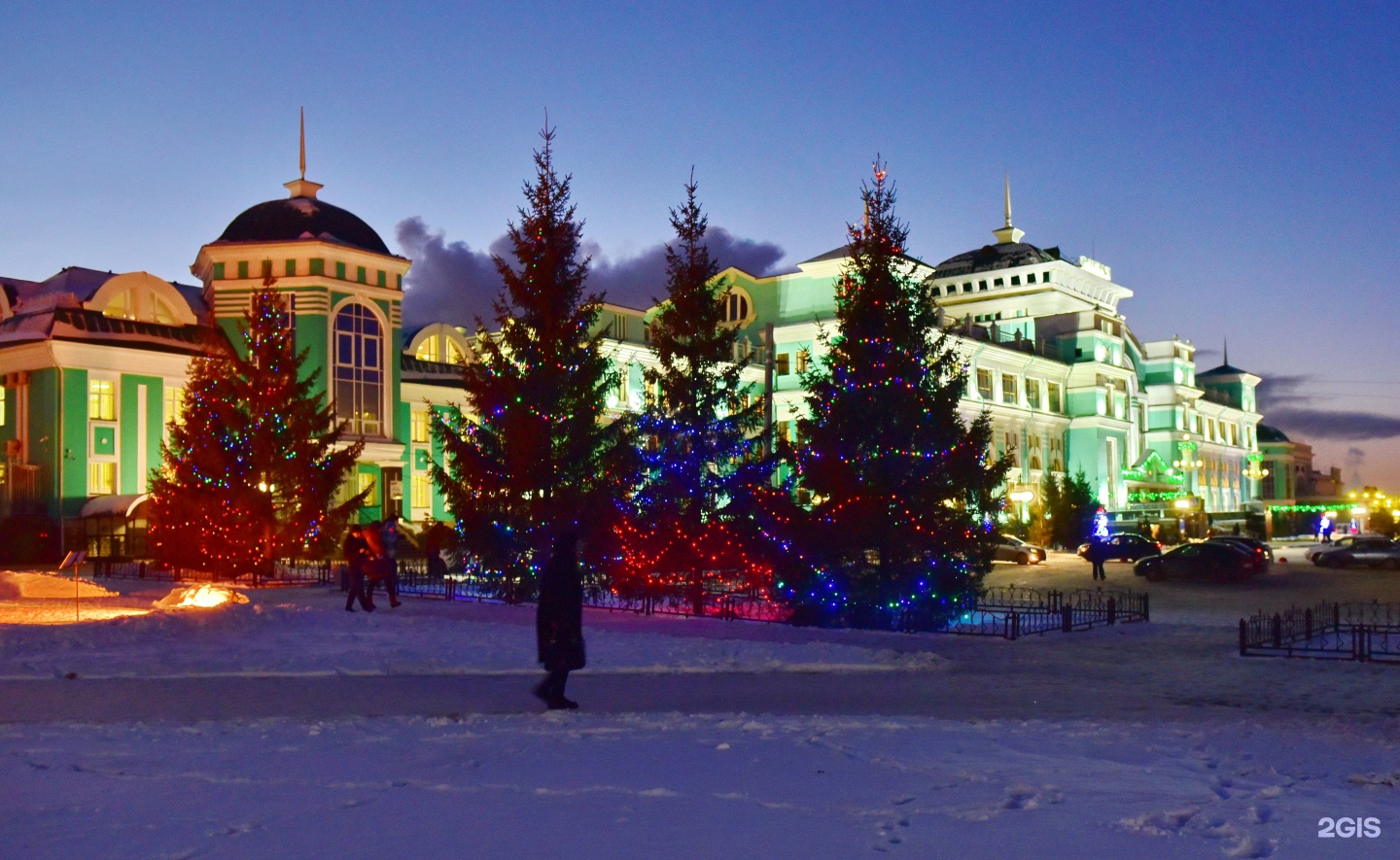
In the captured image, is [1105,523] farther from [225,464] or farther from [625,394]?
[225,464]

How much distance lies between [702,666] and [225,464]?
21.8 meters

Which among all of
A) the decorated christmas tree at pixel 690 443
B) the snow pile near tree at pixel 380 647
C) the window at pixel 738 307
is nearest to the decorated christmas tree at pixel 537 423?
the decorated christmas tree at pixel 690 443

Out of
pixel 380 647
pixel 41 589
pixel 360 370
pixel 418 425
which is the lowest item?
pixel 380 647

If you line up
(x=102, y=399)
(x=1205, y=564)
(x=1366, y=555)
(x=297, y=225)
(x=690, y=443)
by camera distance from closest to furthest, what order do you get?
(x=690, y=443)
(x=1205, y=564)
(x=102, y=399)
(x=1366, y=555)
(x=297, y=225)

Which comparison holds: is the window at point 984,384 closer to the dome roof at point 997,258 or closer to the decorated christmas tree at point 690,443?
the dome roof at point 997,258

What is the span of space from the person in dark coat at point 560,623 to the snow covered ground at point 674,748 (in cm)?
49

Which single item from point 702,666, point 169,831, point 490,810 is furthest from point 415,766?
point 702,666

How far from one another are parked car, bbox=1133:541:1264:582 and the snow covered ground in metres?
22.2

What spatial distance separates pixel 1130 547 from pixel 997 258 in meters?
41.8

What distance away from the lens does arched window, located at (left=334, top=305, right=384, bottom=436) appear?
155 ft

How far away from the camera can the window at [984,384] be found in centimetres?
6488

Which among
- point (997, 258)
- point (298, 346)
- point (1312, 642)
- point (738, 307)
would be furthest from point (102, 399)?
point (997, 258)

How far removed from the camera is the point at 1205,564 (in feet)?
122

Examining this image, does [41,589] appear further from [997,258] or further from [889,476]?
[997,258]
